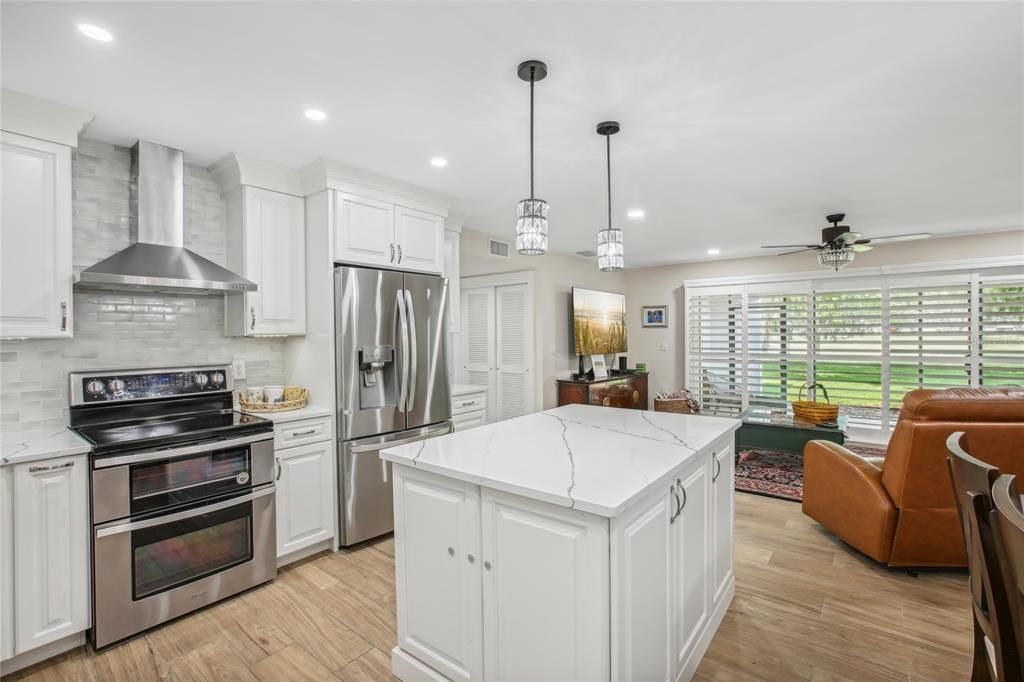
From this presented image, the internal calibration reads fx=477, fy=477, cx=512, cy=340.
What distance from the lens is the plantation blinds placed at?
5172 millimetres

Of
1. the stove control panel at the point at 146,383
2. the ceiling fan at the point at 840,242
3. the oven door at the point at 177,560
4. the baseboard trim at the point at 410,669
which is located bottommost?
the baseboard trim at the point at 410,669

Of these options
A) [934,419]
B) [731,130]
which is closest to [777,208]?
[731,130]

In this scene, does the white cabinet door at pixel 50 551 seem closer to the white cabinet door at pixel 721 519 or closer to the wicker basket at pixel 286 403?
the wicker basket at pixel 286 403

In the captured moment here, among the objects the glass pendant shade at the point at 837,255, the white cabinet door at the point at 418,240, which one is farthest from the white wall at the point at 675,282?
the white cabinet door at the point at 418,240

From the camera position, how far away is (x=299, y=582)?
8.83 ft

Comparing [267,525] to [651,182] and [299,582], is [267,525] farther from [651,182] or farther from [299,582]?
[651,182]

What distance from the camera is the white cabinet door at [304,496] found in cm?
280

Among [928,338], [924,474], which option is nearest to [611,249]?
[924,474]

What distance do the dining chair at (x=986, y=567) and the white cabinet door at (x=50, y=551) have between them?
315cm

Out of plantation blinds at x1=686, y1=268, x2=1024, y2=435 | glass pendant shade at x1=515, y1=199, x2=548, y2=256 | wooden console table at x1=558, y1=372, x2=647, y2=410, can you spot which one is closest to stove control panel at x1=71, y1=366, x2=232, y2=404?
glass pendant shade at x1=515, y1=199, x2=548, y2=256

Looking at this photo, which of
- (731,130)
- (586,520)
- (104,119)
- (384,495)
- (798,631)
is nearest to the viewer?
(586,520)

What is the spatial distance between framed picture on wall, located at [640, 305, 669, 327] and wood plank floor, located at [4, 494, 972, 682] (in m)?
4.65

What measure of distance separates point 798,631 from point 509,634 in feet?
4.96

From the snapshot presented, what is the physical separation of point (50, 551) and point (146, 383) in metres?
0.94
